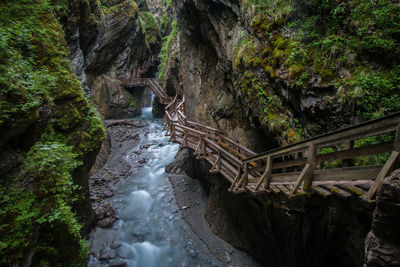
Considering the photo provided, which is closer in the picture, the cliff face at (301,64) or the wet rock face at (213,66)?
the cliff face at (301,64)

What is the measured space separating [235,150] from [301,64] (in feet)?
12.2

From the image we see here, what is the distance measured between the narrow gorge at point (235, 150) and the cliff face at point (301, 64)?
36 mm

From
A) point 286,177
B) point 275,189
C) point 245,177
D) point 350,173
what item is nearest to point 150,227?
point 245,177

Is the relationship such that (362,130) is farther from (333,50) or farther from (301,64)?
(301,64)

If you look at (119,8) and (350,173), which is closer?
(350,173)

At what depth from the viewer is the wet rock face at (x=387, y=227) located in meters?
1.72

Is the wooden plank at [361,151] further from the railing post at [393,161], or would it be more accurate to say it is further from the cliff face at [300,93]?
the cliff face at [300,93]

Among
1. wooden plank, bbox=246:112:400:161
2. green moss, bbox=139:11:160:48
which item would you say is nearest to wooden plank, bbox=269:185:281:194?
wooden plank, bbox=246:112:400:161

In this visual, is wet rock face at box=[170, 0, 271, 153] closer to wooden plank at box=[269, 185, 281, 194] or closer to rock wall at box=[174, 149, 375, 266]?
rock wall at box=[174, 149, 375, 266]

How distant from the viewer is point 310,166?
10.4 feet

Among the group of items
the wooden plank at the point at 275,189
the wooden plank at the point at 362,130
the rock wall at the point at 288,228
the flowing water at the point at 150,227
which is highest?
the wooden plank at the point at 362,130

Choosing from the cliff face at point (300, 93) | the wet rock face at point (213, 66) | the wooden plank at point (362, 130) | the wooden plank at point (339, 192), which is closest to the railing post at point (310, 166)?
the wooden plank at point (362, 130)

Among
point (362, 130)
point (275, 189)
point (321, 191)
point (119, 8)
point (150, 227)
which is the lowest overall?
point (150, 227)

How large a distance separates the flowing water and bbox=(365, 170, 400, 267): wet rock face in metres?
6.75
